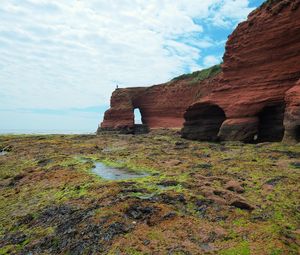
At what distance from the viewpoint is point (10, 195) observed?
15.0m

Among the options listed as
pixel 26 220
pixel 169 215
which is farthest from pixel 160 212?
pixel 26 220

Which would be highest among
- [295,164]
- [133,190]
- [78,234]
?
[133,190]

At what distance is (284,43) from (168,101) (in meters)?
39.3

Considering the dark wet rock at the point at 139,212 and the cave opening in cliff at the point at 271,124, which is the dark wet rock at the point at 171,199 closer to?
the dark wet rock at the point at 139,212

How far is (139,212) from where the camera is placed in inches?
398

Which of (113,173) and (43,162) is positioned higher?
(43,162)

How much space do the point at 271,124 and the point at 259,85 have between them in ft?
13.0

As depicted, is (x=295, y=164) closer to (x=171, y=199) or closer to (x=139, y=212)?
(x=171, y=199)

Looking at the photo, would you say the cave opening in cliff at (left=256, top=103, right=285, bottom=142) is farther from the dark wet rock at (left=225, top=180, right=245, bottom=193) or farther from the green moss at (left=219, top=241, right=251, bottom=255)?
the green moss at (left=219, top=241, right=251, bottom=255)

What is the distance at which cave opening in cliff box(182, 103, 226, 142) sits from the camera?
124 ft

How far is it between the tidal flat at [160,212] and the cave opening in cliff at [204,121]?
19.9 meters

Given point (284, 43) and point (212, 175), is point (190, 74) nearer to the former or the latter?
point (284, 43)

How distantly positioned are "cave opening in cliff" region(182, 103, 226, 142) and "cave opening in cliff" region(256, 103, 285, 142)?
246 inches

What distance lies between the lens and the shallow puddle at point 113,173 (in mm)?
16359
